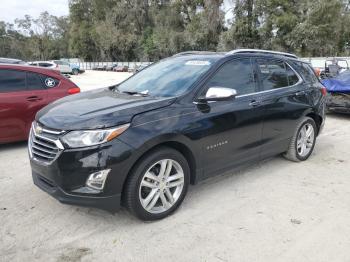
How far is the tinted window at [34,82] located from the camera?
20.8 feet

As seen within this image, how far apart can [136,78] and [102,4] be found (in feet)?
256

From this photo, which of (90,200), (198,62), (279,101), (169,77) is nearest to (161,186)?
(90,200)

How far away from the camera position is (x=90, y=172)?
320 cm

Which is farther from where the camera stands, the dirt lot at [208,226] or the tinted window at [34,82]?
the tinted window at [34,82]

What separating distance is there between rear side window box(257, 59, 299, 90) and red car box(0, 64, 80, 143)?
12.7ft

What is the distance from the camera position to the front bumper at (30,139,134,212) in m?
3.18

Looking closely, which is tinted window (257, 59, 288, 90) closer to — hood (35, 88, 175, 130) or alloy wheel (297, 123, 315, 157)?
alloy wheel (297, 123, 315, 157)

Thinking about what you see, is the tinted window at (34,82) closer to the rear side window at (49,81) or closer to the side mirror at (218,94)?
the rear side window at (49,81)

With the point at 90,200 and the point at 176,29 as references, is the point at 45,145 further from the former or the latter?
the point at 176,29

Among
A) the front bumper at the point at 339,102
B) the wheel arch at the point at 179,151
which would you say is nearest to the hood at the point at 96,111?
the wheel arch at the point at 179,151

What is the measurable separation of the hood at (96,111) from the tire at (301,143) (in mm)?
2542

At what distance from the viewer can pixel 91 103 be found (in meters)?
3.84

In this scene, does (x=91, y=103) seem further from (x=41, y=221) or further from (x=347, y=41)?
(x=347, y=41)

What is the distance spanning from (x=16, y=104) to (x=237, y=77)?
3.87 m
